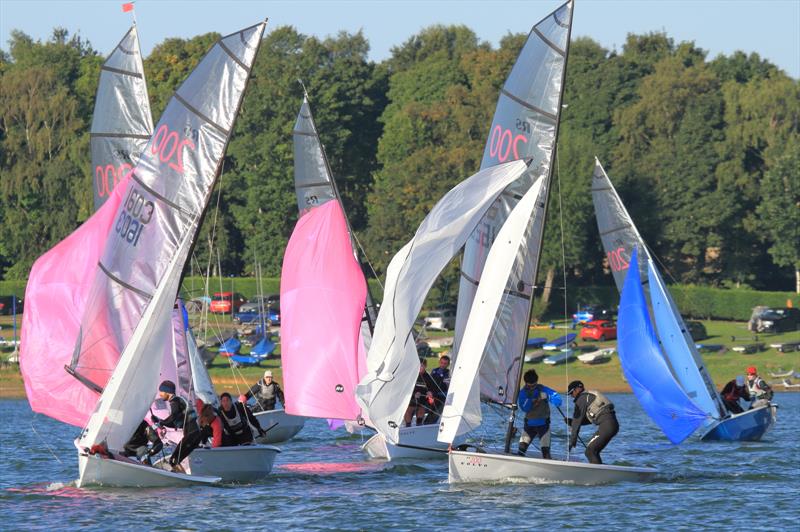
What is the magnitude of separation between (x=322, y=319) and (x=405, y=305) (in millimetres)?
7171

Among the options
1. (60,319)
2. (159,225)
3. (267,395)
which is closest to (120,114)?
(159,225)

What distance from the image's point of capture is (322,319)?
30.0m

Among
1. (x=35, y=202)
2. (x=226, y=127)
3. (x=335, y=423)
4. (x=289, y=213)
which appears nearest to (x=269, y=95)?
(x=289, y=213)

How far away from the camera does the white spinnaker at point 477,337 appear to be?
23531mm

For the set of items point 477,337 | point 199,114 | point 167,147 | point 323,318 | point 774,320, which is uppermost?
point 199,114

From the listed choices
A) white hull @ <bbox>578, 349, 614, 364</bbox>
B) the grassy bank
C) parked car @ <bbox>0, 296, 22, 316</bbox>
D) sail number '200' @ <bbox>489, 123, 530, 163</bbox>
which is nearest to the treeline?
parked car @ <bbox>0, 296, 22, 316</bbox>

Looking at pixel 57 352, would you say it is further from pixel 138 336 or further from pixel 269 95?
pixel 269 95

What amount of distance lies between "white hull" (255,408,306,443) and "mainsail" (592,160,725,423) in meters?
8.18

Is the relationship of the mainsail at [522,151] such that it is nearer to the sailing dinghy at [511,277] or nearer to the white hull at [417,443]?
the sailing dinghy at [511,277]

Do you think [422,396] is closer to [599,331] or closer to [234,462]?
[234,462]

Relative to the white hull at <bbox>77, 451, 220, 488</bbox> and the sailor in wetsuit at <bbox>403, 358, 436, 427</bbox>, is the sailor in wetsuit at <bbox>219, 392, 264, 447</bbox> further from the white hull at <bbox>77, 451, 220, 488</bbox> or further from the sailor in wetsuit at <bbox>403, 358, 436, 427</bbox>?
the sailor in wetsuit at <bbox>403, 358, 436, 427</bbox>

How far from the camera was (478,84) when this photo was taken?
328ft

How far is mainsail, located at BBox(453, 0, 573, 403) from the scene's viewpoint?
25.9 m

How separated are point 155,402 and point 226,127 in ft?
15.6
